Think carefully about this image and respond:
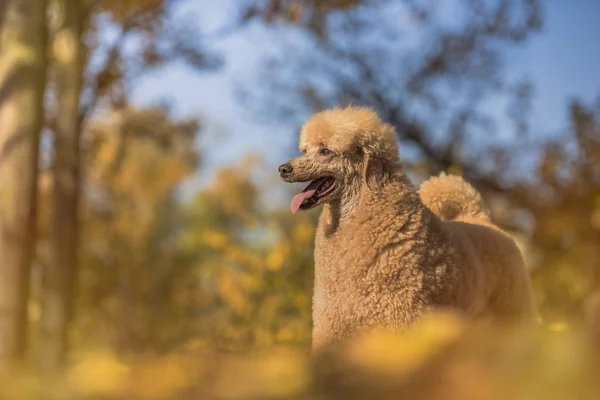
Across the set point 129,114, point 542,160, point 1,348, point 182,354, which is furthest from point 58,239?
point 182,354

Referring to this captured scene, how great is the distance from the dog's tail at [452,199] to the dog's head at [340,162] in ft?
3.07

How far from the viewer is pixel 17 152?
4555mm

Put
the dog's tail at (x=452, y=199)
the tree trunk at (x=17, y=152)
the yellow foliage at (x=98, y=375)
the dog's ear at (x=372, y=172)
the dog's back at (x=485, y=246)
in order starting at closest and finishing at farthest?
the yellow foliage at (x=98, y=375), the dog's ear at (x=372, y=172), the dog's back at (x=485, y=246), the dog's tail at (x=452, y=199), the tree trunk at (x=17, y=152)

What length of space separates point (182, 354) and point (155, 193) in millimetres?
12732

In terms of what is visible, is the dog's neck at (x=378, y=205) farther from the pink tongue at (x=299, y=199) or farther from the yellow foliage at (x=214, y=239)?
the yellow foliage at (x=214, y=239)

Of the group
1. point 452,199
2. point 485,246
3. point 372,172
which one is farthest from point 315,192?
point 452,199

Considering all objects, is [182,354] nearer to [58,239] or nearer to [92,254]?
[58,239]

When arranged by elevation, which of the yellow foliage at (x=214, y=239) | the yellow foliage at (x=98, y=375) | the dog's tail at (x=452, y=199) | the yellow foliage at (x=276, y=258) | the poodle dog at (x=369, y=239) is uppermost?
the yellow foliage at (x=214, y=239)

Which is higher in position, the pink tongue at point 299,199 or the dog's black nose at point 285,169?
the dog's black nose at point 285,169


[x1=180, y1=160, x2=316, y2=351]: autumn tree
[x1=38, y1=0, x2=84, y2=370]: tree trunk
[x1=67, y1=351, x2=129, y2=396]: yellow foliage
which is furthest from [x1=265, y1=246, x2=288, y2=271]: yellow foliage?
[x1=67, y1=351, x2=129, y2=396]: yellow foliage

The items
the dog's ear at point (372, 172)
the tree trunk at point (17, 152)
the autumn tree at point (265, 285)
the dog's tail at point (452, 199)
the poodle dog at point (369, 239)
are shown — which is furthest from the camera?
the autumn tree at point (265, 285)

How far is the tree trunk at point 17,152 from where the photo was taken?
4.56 m

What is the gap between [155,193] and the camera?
13203mm

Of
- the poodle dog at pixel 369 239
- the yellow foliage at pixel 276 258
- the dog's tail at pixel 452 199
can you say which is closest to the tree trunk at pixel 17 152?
the yellow foliage at pixel 276 258
